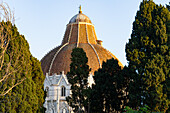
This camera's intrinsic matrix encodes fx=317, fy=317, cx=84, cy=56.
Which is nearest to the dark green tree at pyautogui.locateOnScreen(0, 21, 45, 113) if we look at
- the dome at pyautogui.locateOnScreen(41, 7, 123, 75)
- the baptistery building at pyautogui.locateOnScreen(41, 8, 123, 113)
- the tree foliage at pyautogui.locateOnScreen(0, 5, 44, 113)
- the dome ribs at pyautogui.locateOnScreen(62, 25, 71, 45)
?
the tree foliage at pyautogui.locateOnScreen(0, 5, 44, 113)

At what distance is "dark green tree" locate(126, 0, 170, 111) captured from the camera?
58.8 feet

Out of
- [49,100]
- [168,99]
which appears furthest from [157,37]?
[49,100]

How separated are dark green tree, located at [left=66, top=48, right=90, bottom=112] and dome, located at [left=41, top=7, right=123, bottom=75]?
92.9 ft

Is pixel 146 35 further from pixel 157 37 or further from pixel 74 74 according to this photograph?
pixel 74 74

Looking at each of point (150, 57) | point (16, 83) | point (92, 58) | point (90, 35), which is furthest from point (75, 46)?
point (16, 83)

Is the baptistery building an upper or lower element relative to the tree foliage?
upper

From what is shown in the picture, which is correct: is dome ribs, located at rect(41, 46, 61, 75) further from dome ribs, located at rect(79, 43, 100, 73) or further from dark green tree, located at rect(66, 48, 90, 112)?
dark green tree, located at rect(66, 48, 90, 112)

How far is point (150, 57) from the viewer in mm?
18578

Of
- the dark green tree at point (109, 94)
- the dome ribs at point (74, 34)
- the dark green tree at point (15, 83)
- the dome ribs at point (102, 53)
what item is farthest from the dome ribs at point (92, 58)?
the dark green tree at point (15, 83)

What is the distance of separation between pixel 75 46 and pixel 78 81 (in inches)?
1328

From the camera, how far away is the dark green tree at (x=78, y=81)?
22.8 metres

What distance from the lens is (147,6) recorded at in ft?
66.5

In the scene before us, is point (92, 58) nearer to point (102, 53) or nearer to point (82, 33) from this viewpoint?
point (102, 53)

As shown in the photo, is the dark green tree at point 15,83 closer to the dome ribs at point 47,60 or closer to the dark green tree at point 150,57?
the dark green tree at point 150,57
